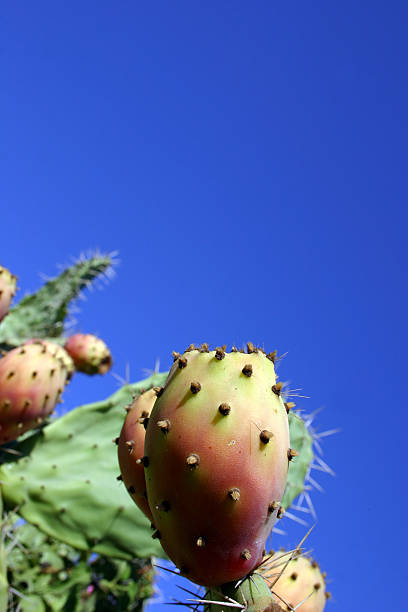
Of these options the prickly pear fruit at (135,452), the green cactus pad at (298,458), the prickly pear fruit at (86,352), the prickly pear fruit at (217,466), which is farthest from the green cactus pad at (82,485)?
the prickly pear fruit at (217,466)

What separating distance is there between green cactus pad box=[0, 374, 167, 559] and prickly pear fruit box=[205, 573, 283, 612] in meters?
1.38

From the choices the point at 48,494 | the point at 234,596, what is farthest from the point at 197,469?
the point at 48,494

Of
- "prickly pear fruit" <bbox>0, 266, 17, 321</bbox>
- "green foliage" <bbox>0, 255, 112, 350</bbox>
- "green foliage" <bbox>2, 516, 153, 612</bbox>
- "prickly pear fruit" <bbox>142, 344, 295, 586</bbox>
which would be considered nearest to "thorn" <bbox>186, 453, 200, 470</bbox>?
"prickly pear fruit" <bbox>142, 344, 295, 586</bbox>

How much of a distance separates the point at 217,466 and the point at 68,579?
2654 millimetres

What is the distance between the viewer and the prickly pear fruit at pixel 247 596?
874mm

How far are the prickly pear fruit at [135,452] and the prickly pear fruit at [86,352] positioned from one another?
2.74 metres

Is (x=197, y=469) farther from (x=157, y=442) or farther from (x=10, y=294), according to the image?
Result: (x=10, y=294)

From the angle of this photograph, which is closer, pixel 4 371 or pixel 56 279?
pixel 4 371

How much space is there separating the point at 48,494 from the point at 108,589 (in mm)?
1223

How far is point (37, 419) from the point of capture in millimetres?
2328

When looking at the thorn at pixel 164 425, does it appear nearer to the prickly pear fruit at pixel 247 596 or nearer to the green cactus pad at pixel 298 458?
the prickly pear fruit at pixel 247 596

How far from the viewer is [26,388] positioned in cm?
224

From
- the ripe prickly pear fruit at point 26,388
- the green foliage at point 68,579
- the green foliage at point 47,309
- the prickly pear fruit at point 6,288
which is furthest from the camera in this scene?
the green foliage at point 47,309

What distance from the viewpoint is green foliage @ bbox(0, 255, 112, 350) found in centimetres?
373
